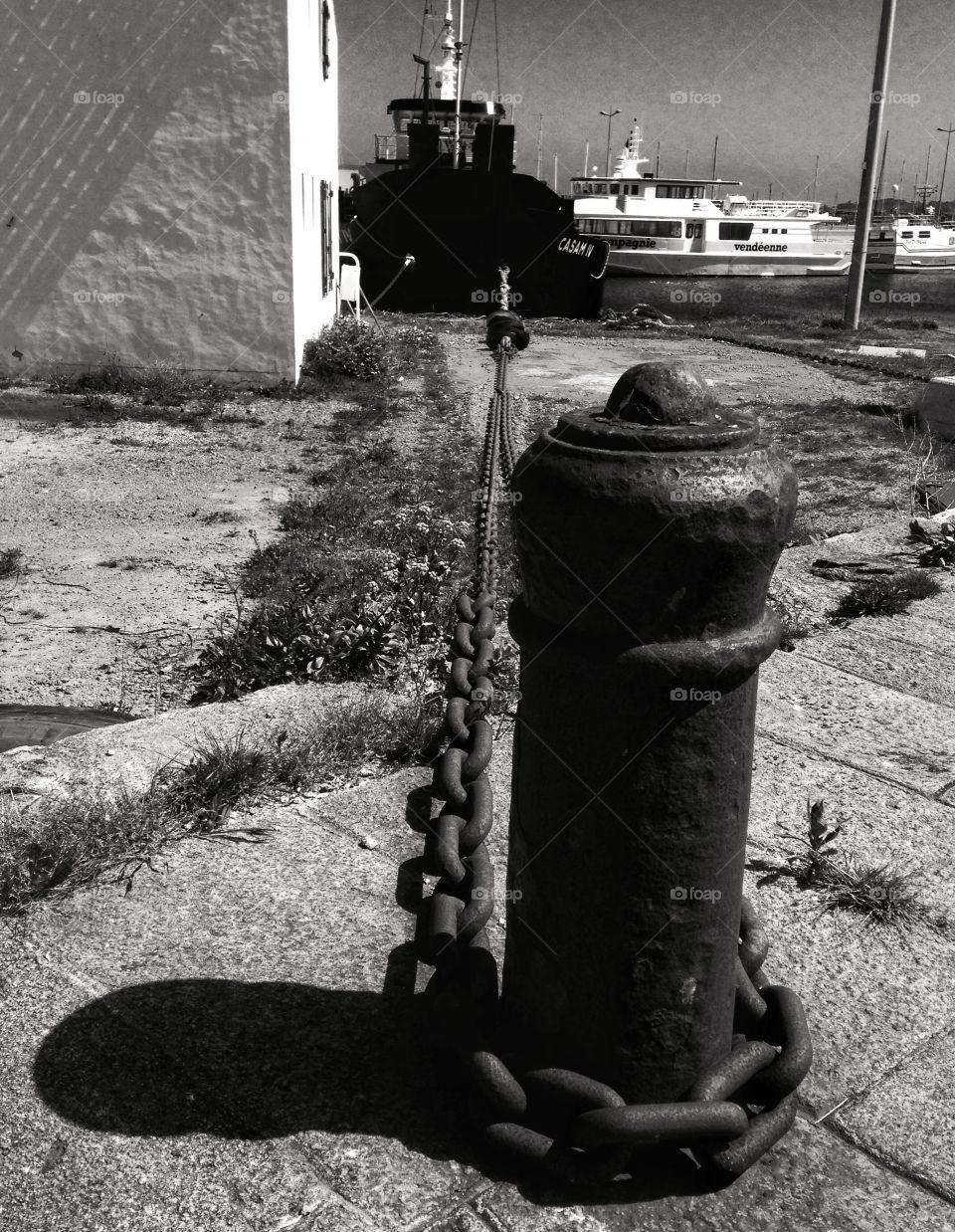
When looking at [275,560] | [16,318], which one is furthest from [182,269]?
[275,560]

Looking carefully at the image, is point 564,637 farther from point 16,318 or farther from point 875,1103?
point 16,318

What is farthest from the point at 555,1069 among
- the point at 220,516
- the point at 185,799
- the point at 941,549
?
the point at 220,516

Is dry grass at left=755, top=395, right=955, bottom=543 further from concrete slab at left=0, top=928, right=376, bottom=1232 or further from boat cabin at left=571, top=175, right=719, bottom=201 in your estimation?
boat cabin at left=571, top=175, right=719, bottom=201

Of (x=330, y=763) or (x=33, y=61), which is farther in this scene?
(x=33, y=61)

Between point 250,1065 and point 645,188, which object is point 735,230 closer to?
point 645,188

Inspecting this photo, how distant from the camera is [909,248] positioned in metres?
78.8

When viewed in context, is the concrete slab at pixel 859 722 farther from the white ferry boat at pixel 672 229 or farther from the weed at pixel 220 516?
the white ferry boat at pixel 672 229

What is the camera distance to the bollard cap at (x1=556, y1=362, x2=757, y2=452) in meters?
1.69

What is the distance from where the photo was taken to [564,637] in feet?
5.71

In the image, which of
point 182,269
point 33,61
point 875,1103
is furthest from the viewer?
point 182,269

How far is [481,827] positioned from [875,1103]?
846 mm
